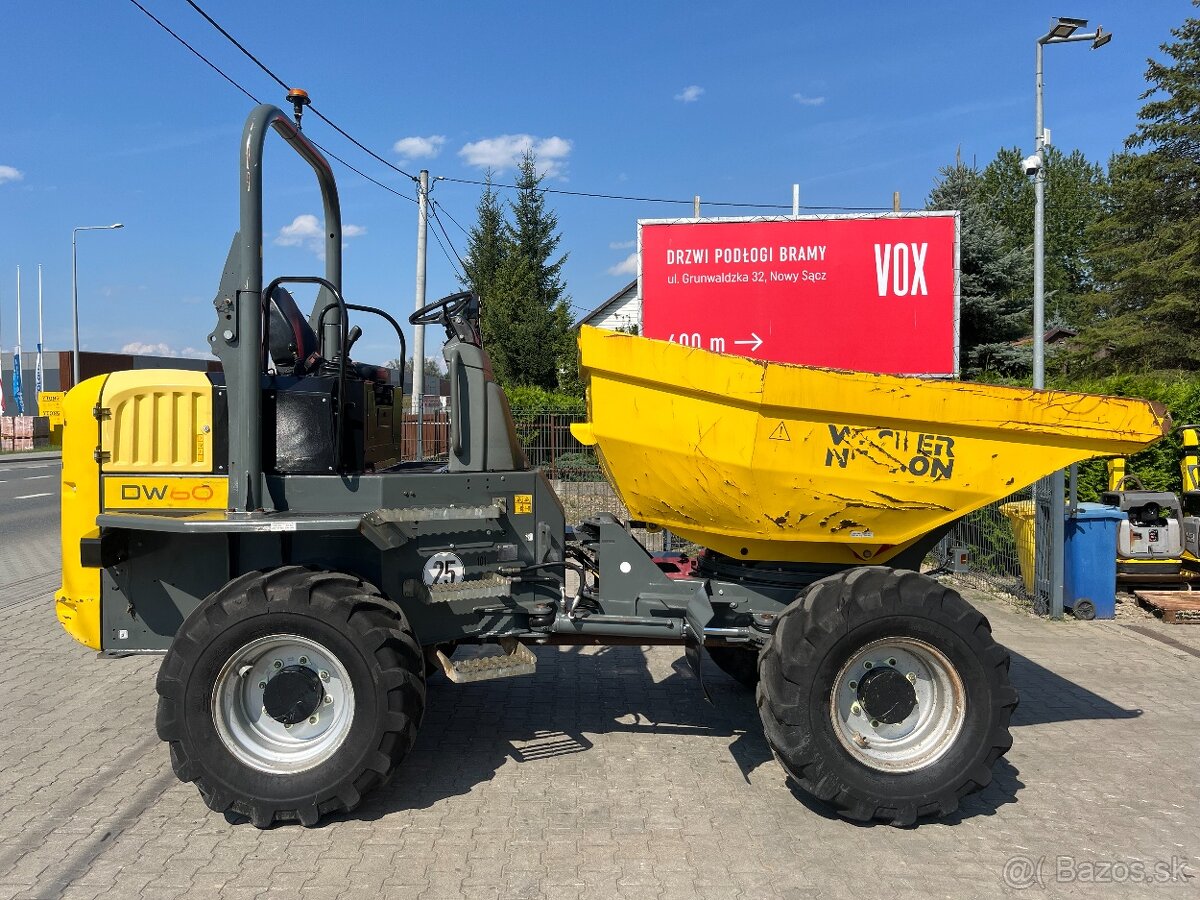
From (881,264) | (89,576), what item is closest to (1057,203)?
(881,264)

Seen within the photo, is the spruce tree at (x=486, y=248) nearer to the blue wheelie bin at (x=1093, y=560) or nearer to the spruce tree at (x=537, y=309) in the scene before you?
the spruce tree at (x=537, y=309)

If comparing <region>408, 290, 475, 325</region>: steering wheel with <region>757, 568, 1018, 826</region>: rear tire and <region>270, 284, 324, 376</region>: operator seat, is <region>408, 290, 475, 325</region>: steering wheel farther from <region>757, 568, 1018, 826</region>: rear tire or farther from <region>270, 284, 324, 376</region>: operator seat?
<region>757, 568, 1018, 826</region>: rear tire

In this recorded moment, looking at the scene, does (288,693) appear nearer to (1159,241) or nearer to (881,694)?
(881,694)

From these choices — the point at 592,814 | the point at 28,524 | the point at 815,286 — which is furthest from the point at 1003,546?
the point at 28,524

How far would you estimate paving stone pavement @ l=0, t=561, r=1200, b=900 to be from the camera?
323cm

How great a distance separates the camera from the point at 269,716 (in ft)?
12.4

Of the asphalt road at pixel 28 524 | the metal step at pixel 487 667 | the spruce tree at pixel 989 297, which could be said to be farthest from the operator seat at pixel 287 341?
the spruce tree at pixel 989 297

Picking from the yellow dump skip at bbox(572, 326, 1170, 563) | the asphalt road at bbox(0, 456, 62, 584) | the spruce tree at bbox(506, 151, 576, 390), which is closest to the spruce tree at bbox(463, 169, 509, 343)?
the spruce tree at bbox(506, 151, 576, 390)

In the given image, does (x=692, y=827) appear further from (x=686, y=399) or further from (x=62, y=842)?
(x=62, y=842)

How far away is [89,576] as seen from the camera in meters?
3.99

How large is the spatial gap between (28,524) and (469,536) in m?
12.6

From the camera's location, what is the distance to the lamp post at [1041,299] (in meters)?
7.48

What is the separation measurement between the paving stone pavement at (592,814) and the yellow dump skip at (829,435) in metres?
1.38

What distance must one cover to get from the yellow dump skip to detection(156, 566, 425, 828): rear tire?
4.76 ft
